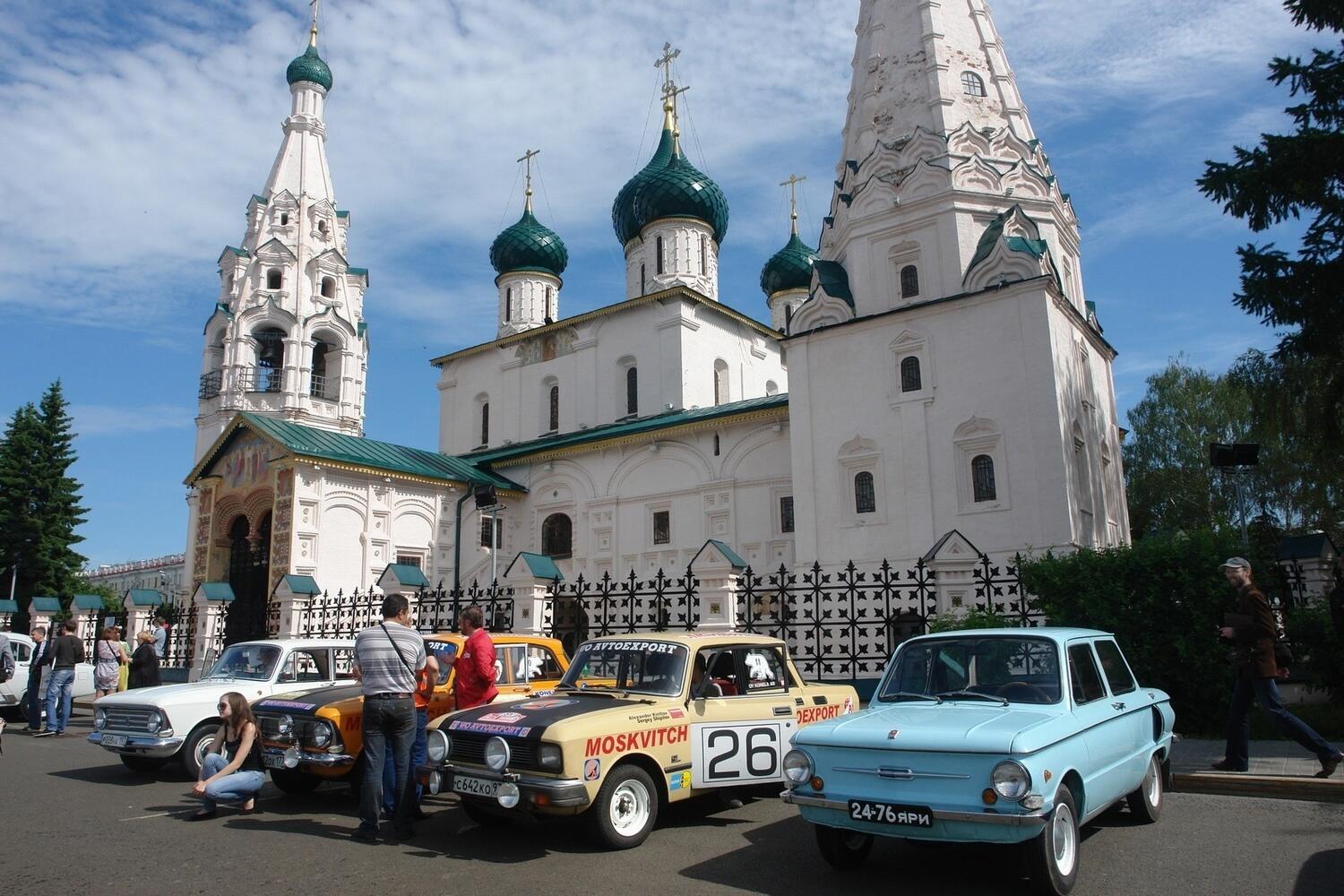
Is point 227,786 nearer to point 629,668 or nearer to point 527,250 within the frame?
point 629,668

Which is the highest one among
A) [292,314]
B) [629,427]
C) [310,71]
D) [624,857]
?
[310,71]

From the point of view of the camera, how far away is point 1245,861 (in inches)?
208

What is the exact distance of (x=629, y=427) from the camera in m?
24.7

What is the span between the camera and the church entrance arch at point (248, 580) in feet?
73.8

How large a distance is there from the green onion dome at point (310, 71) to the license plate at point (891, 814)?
3710 cm

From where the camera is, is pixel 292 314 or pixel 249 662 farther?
pixel 292 314

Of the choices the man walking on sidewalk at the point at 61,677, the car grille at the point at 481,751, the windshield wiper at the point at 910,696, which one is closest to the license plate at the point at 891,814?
the windshield wiper at the point at 910,696

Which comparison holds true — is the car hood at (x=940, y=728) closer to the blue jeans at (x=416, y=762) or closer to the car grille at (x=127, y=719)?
the blue jeans at (x=416, y=762)

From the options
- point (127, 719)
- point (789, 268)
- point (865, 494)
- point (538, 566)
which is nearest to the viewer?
point (127, 719)

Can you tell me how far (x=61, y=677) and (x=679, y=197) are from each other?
A: 2157 cm

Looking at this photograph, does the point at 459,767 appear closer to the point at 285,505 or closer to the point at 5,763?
the point at 5,763

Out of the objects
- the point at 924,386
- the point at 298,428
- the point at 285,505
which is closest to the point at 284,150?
the point at 298,428

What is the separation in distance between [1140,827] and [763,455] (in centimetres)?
1628

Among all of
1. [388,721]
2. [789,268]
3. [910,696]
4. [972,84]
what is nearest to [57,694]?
[388,721]
